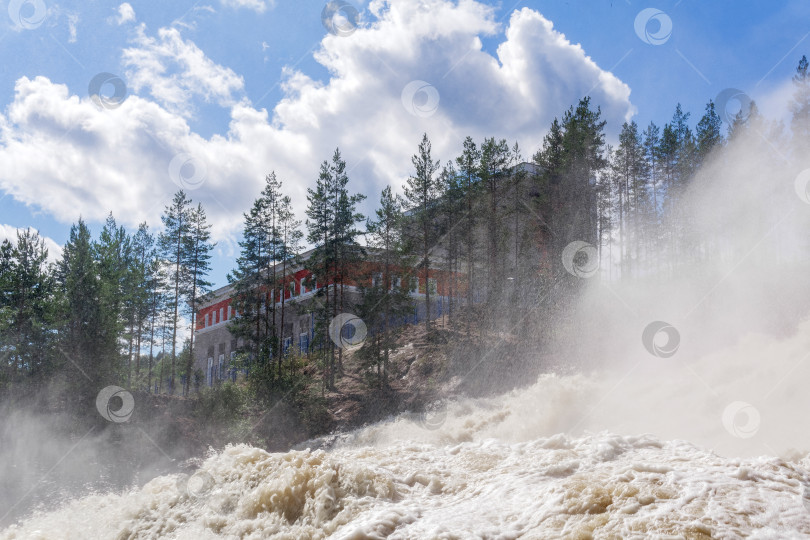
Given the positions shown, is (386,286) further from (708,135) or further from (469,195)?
(708,135)

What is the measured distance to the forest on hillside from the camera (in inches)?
1293

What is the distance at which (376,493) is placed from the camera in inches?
412

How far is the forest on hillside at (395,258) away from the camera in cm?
3284

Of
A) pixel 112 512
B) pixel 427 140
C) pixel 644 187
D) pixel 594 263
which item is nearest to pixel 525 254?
pixel 594 263

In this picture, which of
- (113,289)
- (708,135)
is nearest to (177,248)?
(113,289)

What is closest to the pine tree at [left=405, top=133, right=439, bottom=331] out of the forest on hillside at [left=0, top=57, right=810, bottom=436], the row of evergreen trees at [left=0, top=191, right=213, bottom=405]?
the forest on hillside at [left=0, top=57, right=810, bottom=436]

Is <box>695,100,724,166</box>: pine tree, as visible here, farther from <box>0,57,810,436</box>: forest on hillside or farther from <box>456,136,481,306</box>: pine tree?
<box>456,136,481,306</box>: pine tree

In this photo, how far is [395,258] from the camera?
35.9 m

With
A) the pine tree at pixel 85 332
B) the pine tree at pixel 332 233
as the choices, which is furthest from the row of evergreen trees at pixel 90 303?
the pine tree at pixel 332 233

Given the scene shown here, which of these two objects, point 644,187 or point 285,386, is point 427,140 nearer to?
point 285,386

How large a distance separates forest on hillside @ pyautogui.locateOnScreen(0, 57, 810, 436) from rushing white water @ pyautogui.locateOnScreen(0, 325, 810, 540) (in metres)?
13.8

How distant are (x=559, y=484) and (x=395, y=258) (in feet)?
88.5

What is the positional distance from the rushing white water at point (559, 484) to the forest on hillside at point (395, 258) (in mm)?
13790

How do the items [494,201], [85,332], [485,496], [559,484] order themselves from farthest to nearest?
[494,201] < [85,332] < [485,496] < [559,484]
